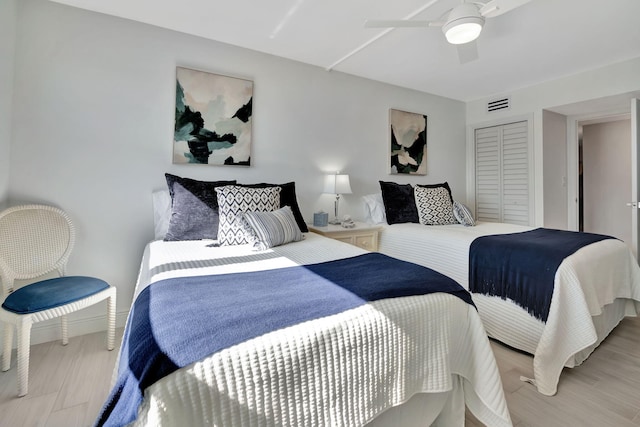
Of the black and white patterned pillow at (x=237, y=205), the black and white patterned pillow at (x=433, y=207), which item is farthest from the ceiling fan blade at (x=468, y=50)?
the black and white patterned pillow at (x=237, y=205)

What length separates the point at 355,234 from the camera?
2.95 m

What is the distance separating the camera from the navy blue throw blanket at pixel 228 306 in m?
0.71

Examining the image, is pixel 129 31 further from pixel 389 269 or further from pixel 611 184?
pixel 611 184

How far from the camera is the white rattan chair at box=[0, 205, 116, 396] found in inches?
61.0

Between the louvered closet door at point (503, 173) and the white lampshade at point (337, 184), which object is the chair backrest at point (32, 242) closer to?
the white lampshade at point (337, 184)

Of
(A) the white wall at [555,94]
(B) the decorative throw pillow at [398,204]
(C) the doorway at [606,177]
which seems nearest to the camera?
(A) the white wall at [555,94]

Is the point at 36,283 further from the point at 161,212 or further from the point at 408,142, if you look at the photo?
the point at 408,142

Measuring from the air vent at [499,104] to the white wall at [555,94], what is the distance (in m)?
0.05

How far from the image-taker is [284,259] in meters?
1.67

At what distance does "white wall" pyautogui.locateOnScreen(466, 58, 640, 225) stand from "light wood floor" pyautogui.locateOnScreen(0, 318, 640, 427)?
8.02 feet

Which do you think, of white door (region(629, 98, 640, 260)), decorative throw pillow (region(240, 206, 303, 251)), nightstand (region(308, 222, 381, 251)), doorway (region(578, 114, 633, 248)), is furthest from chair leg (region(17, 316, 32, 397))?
doorway (region(578, 114, 633, 248))

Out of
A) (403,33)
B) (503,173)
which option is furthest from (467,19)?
(503,173)

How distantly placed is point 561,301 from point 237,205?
217cm

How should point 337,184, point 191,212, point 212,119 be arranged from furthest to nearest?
point 337,184 → point 212,119 → point 191,212
